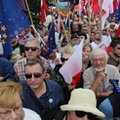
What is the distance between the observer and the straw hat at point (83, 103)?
3.41m

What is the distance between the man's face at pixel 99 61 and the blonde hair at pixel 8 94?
178cm

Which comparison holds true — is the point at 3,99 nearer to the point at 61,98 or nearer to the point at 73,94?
the point at 73,94

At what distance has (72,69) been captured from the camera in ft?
16.0

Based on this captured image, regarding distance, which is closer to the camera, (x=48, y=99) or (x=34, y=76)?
(x=34, y=76)

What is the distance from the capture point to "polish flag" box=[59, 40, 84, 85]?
4832 mm

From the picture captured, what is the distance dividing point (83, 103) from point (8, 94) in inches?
29.7

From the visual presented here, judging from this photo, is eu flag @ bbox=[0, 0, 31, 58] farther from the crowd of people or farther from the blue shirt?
the blue shirt

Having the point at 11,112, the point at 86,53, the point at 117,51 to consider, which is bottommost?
the point at 86,53

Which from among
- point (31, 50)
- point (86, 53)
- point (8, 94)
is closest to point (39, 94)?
point (8, 94)

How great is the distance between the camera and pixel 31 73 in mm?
3990

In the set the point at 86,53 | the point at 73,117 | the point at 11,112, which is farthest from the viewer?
→ the point at 86,53

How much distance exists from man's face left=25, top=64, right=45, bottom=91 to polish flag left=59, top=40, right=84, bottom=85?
0.81m

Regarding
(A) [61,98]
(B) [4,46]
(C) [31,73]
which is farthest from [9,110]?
(B) [4,46]

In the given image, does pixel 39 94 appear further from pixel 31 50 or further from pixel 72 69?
pixel 31 50
